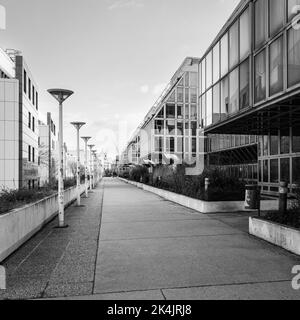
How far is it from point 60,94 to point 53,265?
6375mm

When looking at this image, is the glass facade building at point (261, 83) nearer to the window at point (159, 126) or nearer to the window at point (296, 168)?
the window at point (296, 168)

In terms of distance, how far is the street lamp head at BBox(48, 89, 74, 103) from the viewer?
33.5 feet

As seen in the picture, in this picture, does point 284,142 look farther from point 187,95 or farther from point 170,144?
point 187,95

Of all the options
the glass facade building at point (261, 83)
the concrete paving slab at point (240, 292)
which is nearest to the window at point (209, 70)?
the glass facade building at point (261, 83)

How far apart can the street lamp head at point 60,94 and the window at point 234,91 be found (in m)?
8.87

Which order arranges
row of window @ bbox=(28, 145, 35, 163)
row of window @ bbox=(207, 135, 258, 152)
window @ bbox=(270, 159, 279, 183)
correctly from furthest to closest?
row of window @ bbox=(28, 145, 35, 163)
row of window @ bbox=(207, 135, 258, 152)
window @ bbox=(270, 159, 279, 183)

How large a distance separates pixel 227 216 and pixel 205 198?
1.56 m

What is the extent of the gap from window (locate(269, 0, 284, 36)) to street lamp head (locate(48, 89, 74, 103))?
8.57m

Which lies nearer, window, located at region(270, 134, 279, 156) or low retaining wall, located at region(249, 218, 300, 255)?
low retaining wall, located at region(249, 218, 300, 255)

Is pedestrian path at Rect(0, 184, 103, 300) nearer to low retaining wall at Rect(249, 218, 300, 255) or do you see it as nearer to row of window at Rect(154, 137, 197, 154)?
low retaining wall at Rect(249, 218, 300, 255)

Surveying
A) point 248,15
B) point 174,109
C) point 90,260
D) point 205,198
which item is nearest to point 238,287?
point 90,260

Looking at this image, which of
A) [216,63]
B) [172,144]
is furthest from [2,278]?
[172,144]

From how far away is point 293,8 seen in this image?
11.3 meters

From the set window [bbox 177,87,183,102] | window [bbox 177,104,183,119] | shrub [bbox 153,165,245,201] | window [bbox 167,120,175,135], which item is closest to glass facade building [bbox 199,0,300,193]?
shrub [bbox 153,165,245,201]
